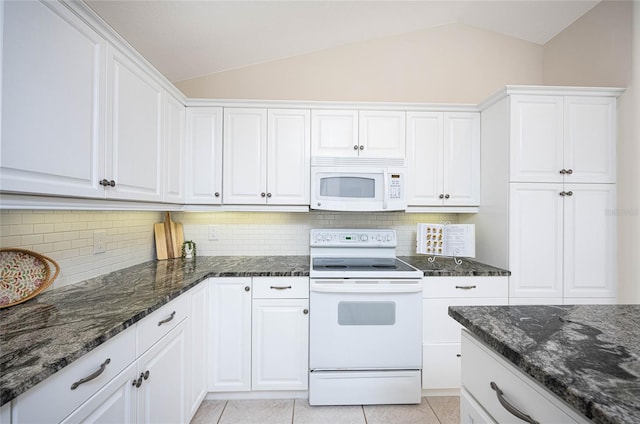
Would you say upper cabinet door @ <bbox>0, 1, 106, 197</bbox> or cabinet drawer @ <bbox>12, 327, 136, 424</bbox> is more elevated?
upper cabinet door @ <bbox>0, 1, 106, 197</bbox>

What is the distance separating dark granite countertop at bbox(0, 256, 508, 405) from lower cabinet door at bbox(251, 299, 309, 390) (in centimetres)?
24

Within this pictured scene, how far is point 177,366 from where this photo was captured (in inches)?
56.6

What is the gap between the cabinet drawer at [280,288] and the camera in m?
1.87

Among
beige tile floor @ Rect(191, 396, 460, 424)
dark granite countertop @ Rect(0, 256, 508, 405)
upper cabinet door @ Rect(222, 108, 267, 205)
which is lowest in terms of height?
beige tile floor @ Rect(191, 396, 460, 424)

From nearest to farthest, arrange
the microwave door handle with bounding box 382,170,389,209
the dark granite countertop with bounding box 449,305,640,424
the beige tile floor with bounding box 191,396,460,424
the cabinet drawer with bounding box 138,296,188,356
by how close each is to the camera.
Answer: the dark granite countertop with bounding box 449,305,640,424 → the cabinet drawer with bounding box 138,296,188,356 → the beige tile floor with bounding box 191,396,460,424 → the microwave door handle with bounding box 382,170,389,209

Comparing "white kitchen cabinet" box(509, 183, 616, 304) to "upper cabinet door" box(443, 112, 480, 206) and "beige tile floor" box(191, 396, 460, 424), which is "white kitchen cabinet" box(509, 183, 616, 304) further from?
"beige tile floor" box(191, 396, 460, 424)

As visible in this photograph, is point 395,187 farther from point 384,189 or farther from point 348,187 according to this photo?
point 348,187

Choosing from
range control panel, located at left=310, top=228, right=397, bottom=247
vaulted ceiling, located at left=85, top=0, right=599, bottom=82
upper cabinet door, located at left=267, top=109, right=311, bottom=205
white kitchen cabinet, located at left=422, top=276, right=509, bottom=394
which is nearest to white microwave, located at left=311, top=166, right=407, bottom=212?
upper cabinet door, located at left=267, top=109, right=311, bottom=205

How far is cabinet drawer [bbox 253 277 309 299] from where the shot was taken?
1869 millimetres

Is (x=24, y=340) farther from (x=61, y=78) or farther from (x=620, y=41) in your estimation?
(x=620, y=41)

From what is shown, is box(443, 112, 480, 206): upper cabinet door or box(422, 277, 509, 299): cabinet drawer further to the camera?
box(443, 112, 480, 206): upper cabinet door

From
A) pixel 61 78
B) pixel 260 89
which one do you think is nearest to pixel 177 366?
pixel 61 78

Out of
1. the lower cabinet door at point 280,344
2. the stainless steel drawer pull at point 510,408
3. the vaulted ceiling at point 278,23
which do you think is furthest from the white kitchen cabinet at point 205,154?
the stainless steel drawer pull at point 510,408

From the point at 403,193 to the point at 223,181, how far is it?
1471 millimetres
